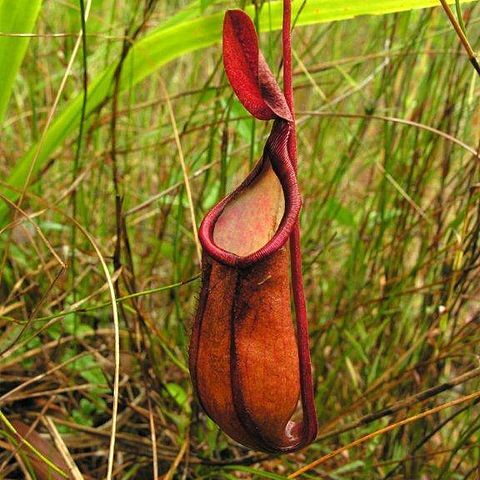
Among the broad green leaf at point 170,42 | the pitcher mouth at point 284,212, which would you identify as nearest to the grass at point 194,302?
the broad green leaf at point 170,42

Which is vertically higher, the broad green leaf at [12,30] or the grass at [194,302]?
the broad green leaf at [12,30]

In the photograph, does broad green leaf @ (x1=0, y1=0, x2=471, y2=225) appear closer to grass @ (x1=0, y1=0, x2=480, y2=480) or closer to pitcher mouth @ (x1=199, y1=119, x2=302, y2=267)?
grass @ (x1=0, y1=0, x2=480, y2=480)

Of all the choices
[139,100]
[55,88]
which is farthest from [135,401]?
[139,100]

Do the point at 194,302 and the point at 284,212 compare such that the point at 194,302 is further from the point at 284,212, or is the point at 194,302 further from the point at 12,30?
the point at 12,30

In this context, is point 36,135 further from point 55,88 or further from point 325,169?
point 325,169


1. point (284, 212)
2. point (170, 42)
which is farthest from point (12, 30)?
point (284, 212)

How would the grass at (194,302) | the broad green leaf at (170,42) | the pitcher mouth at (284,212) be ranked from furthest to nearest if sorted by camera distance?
the grass at (194,302) → the broad green leaf at (170,42) → the pitcher mouth at (284,212)

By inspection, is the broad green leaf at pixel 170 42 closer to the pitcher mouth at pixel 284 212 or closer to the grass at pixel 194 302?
the grass at pixel 194 302
